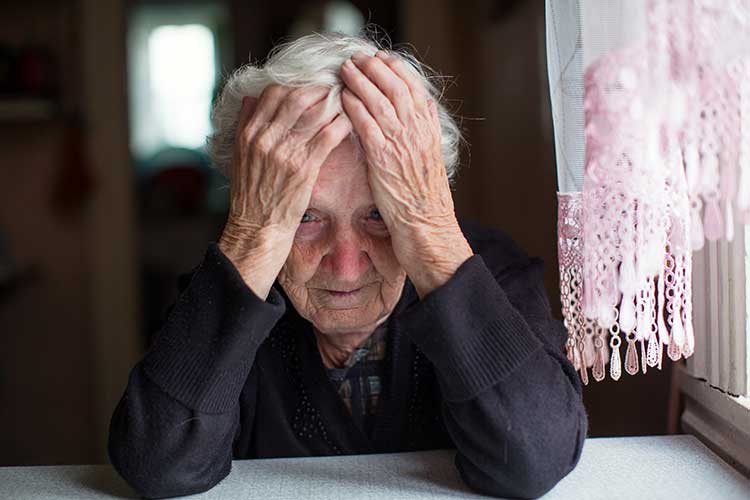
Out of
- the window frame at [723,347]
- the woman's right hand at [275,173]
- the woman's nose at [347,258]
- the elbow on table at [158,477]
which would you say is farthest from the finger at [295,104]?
the window frame at [723,347]

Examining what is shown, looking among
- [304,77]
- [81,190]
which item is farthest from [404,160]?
[81,190]

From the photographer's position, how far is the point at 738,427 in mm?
1120

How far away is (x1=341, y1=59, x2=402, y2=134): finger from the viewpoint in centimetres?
107

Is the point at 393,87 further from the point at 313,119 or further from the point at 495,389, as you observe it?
the point at 495,389

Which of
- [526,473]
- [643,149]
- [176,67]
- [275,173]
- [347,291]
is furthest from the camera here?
[176,67]

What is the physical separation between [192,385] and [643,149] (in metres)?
0.59

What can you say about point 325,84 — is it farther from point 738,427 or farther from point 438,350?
point 738,427

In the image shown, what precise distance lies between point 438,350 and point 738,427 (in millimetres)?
439

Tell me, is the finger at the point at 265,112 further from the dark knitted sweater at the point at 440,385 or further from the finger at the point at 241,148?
the dark knitted sweater at the point at 440,385

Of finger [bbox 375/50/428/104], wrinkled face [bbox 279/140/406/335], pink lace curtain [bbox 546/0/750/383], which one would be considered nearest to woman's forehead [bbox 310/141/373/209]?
wrinkled face [bbox 279/140/406/335]

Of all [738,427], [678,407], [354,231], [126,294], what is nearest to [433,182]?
[354,231]

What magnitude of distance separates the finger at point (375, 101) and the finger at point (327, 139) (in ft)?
0.12

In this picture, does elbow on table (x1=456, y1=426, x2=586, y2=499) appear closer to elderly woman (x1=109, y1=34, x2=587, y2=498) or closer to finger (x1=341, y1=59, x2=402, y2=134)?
elderly woman (x1=109, y1=34, x2=587, y2=498)

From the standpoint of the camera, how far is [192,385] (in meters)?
1.03
